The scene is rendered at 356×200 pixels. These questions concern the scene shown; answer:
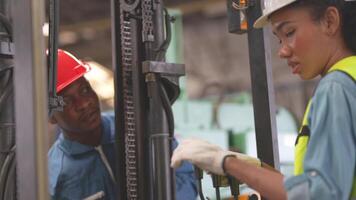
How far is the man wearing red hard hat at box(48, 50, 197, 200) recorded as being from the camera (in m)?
2.78

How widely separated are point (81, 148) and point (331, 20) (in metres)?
1.62

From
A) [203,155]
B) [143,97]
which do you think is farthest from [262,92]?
[203,155]

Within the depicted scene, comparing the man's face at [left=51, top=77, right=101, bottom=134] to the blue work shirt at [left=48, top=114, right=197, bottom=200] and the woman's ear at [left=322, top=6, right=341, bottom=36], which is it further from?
the woman's ear at [left=322, top=6, right=341, bottom=36]

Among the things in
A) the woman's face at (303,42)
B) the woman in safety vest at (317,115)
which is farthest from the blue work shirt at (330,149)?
the woman's face at (303,42)

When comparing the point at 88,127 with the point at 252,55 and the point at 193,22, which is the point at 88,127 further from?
the point at 193,22

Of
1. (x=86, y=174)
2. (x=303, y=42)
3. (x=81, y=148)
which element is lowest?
(x=86, y=174)

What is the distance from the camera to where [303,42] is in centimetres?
162

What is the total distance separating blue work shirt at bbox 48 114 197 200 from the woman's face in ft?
3.76

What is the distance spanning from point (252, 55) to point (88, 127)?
1.01 metres

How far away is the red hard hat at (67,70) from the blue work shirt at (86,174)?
31 centimetres

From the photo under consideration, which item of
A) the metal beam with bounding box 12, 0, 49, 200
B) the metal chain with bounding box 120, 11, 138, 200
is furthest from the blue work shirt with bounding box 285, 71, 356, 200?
the metal chain with bounding box 120, 11, 138, 200

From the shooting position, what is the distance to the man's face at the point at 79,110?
287cm

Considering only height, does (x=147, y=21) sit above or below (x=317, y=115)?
above

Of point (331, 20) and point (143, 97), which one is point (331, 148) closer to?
point (331, 20)
